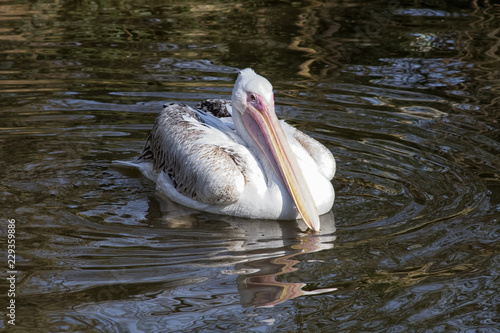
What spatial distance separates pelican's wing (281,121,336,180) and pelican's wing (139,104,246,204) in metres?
0.53

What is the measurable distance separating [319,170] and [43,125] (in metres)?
2.66

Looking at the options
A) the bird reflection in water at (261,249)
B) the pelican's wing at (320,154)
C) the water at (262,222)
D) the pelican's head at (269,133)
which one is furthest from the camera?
the pelican's wing at (320,154)

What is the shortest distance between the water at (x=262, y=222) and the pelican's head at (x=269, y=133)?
0.20 metres

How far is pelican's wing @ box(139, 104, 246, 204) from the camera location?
4.91 metres

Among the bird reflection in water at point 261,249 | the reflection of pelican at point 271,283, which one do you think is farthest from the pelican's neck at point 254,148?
the reflection of pelican at point 271,283

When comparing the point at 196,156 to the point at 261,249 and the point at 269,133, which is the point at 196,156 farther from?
the point at 261,249

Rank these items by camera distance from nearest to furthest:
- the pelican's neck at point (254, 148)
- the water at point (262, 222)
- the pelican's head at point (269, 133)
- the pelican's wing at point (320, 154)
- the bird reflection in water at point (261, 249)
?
the water at point (262, 222) < the bird reflection in water at point (261, 249) < the pelican's head at point (269, 133) < the pelican's neck at point (254, 148) < the pelican's wing at point (320, 154)

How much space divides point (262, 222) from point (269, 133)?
593 millimetres

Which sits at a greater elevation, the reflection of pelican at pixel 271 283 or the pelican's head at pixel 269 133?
the pelican's head at pixel 269 133

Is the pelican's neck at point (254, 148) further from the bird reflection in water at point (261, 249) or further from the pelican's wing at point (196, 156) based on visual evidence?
the bird reflection in water at point (261, 249)

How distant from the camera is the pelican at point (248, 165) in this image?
4906mm

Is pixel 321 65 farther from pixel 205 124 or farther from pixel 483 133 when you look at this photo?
pixel 205 124

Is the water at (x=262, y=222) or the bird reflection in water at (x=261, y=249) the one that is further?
the bird reflection in water at (x=261, y=249)

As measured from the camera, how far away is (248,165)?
5.05 meters
